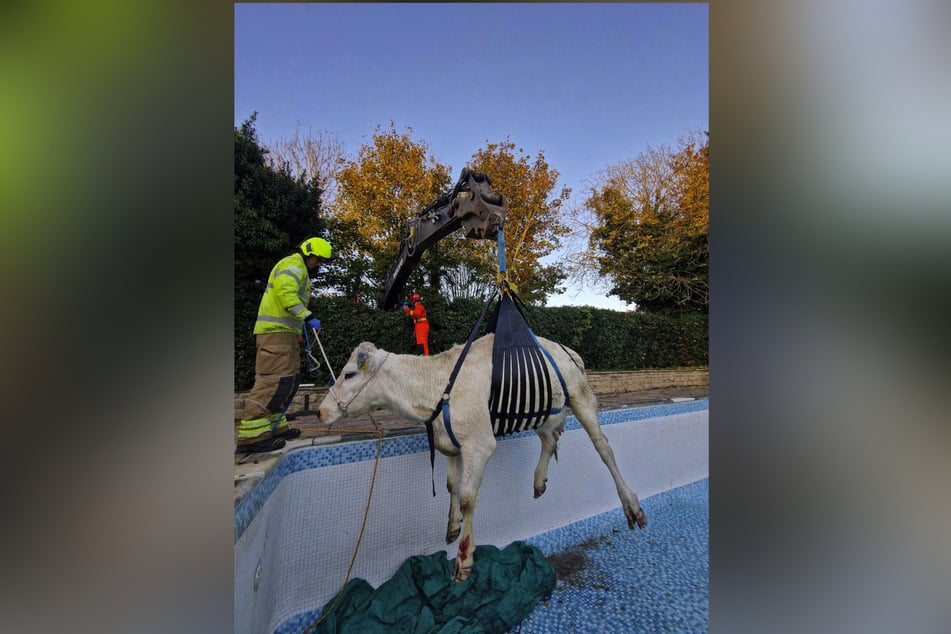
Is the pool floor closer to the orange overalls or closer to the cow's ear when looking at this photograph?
the cow's ear

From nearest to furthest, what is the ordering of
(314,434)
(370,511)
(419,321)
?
1. (370,511)
2. (314,434)
3. (419,321)

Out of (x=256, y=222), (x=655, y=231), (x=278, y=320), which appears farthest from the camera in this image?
(x=655, y=231)

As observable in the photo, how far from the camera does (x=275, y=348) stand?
221 cm

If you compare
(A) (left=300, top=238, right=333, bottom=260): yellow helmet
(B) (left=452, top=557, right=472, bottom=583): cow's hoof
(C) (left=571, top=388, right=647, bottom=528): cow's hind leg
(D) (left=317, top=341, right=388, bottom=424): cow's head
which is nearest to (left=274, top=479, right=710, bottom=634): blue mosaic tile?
(C) (left=571, top=388, right=647, bottom=528): cow's hind leg

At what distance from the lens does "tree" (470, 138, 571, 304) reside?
6668 mm

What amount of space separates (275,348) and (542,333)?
4.95m

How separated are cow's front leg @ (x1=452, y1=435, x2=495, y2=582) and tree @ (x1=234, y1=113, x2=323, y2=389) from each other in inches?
129

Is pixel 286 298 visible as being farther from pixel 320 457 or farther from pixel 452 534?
pixel 452 534

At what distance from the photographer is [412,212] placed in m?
5.73

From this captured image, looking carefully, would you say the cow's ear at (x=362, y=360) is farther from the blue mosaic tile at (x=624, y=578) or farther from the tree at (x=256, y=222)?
the tree at (x=256, y=222)

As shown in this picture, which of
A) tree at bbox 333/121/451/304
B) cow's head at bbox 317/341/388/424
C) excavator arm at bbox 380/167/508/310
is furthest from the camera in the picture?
tree at bbox 333/121/451/304

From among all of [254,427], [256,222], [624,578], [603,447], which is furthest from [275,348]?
[624,578]

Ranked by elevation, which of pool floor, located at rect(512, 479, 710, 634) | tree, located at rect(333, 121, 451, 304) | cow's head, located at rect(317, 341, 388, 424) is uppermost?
tree, located at rect(333, 121, 451, 304)

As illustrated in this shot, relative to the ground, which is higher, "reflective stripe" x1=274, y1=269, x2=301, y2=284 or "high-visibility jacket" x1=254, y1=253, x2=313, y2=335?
"reflective stripe" x1=274, y1=269, x2=301, y2=284
